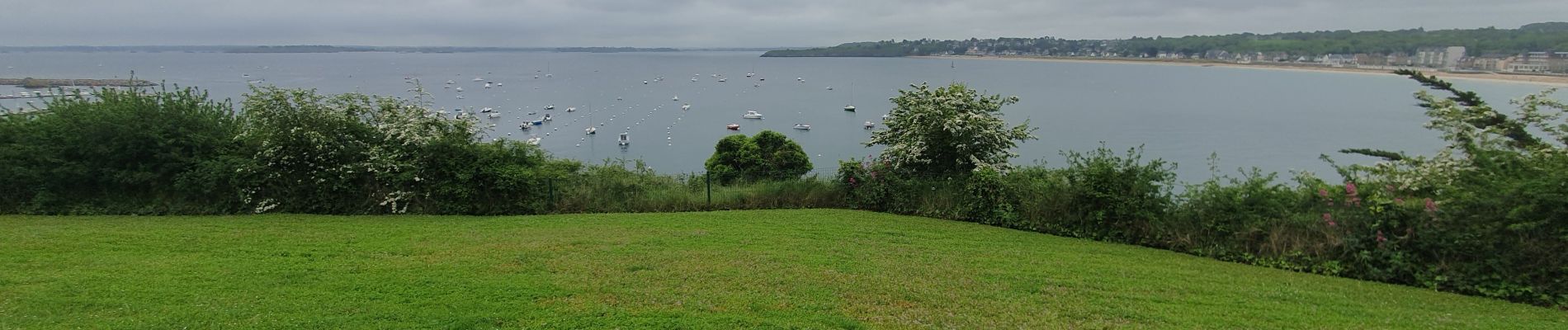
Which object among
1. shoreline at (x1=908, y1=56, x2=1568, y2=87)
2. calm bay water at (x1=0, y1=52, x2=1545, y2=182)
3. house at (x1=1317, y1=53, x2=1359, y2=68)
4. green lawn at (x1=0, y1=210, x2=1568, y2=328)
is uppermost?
house at (x1=1317, y1=53, x2=1359, y2=68)

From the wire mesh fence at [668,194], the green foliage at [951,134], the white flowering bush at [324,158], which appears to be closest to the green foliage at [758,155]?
the wire mesh fence at [668,194]

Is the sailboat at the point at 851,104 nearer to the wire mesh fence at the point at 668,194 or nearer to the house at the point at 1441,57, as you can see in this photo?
the wire mesh fence at the point at 668,194

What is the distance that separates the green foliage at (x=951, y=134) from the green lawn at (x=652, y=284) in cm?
341

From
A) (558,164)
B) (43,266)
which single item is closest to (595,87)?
(558,164)

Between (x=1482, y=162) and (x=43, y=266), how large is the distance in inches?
659

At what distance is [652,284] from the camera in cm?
Answer: 848

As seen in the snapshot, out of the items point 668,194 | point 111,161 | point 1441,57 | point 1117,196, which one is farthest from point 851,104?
point 1441,57

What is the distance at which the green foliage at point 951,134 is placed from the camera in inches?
604

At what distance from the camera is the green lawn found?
7219mm

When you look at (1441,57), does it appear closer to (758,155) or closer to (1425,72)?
(1425,72)

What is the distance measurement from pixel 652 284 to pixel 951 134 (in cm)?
858

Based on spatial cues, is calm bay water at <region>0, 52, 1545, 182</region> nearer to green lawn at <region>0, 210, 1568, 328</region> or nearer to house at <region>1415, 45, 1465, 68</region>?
house at <region>1415, 45, 1465, 68</region>

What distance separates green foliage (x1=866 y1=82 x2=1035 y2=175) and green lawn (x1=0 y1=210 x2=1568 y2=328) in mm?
3411

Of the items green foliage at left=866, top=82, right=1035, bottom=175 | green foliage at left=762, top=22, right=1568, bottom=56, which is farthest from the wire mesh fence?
green foliage at left=762, top=22, right=1568, bottom=56
